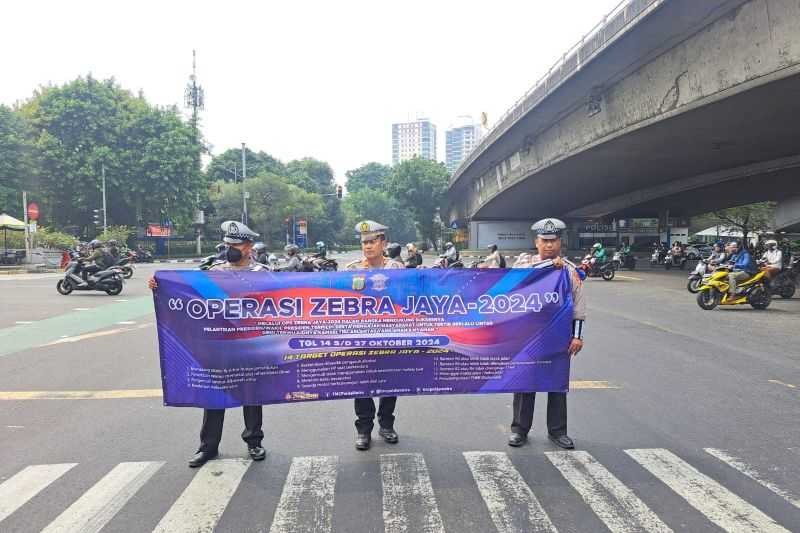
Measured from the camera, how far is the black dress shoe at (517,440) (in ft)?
15.4

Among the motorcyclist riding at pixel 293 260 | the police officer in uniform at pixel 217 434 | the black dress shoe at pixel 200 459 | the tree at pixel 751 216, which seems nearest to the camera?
the black dress shoe at pixel 200 459

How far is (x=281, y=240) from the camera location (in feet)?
239

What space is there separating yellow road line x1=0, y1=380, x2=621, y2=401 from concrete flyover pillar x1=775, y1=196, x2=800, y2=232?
38851 millimetres

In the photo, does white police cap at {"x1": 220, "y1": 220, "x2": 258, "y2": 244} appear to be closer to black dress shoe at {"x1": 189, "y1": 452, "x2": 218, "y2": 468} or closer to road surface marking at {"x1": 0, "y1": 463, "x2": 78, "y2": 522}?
black dress shoe at {"x1": 189, "y1": 452, "x2": 218, "y2": 468}

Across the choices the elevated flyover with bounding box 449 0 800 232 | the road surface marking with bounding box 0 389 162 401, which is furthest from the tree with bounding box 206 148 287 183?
the road surface marking with bounding box 0 389 162 401

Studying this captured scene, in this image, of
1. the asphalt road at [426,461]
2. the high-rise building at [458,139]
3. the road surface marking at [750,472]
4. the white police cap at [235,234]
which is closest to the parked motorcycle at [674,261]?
the asphalt road at [426,461]

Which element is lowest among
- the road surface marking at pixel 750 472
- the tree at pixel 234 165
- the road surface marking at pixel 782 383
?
the road surface marking at pixel 782 383

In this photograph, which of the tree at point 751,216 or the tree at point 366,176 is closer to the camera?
the tree at point 751,216

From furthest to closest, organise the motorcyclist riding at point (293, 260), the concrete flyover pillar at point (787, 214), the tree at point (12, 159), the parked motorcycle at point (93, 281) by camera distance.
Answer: the tree at point (12, 159) → the concrete flyover pillar at point (787, 214) → the parked motorcycle at point (93, 281) → the motorcyclist riding at point (293, 260)

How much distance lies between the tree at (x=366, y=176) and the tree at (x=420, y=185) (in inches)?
2627

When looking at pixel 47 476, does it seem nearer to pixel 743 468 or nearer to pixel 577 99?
pixel 743 468

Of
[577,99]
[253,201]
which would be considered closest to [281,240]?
[253,201]

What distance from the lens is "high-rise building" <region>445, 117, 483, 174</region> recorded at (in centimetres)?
14812

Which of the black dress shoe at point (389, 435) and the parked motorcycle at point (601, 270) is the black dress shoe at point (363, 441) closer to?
the black dress shoe at point (389, 435)
